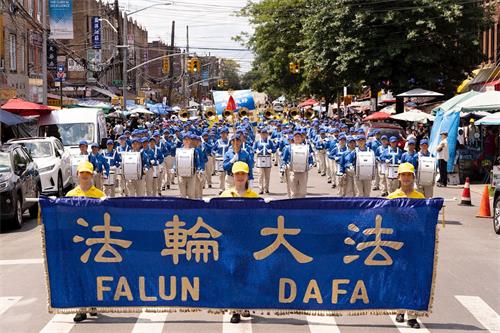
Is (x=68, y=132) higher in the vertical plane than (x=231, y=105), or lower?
lower

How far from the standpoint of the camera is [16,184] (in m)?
16.0

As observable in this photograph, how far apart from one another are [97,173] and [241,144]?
144 inches

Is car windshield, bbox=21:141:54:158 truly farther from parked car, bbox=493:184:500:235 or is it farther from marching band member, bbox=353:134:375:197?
parked car, bbox=493:184:500:235

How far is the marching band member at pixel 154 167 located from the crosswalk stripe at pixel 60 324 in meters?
11.6

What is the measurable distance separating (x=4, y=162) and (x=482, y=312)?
10835 millimetres

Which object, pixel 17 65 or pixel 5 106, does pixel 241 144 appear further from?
pixel 17 65

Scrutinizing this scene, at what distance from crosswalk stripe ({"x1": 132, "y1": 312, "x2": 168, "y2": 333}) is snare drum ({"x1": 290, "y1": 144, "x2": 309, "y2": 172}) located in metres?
10.2

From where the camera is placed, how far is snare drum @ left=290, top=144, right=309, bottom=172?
1862cm

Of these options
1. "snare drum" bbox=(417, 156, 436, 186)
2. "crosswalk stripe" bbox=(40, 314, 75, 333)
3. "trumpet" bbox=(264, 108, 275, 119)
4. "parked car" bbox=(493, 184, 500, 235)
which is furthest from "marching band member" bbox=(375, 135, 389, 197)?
"trumpet" bbox=(264, 108, 275, 119)

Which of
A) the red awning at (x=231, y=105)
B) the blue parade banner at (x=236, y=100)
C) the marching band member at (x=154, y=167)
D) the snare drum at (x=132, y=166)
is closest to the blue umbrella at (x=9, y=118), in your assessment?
the marching band member at (x=154, y=167)

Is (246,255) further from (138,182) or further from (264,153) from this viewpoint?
(264,153)

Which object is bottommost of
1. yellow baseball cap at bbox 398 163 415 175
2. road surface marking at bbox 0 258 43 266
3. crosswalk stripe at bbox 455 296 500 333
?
crosswalk stripe at bbox 455 296 500 333

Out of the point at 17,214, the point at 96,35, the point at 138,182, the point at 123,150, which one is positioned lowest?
the point at 17,214

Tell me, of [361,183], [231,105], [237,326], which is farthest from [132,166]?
[231,105]
